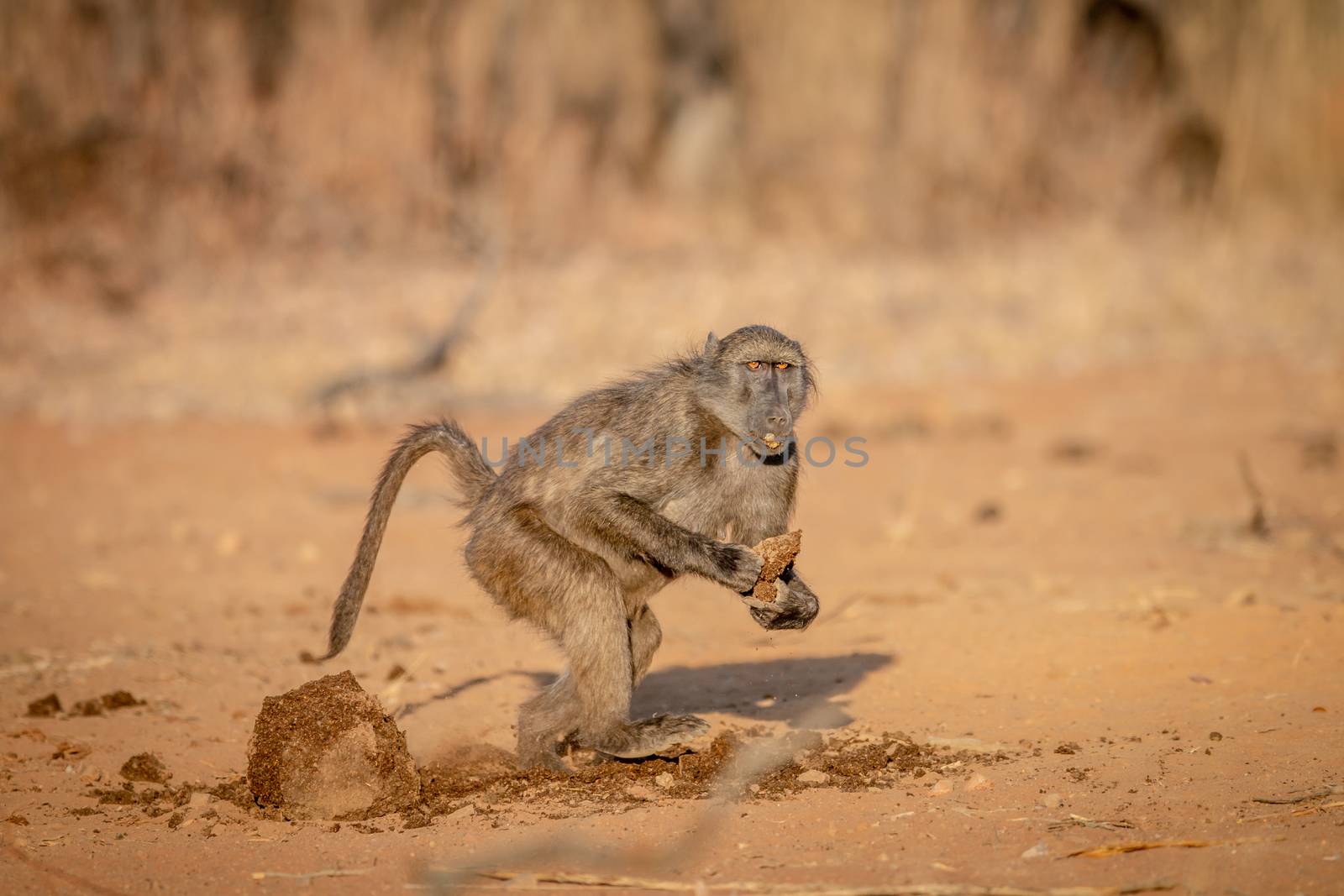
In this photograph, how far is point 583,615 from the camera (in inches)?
177

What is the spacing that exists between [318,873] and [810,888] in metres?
1.34

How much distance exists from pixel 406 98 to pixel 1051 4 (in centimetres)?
898

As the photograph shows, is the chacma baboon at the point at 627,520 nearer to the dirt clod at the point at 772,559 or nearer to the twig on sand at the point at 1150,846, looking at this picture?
the dirt clod at the point at 772,559

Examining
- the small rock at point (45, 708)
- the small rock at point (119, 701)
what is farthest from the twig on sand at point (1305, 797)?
the small rock at point (45, 708)

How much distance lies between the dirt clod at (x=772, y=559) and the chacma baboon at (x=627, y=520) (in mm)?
51

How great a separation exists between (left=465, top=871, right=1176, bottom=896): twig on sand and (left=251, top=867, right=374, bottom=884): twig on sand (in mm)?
395

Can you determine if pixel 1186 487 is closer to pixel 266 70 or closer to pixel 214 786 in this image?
pixel 214 786

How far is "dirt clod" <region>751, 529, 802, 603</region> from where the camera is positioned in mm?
4496

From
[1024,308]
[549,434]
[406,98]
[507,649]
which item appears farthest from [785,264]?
[549,434]

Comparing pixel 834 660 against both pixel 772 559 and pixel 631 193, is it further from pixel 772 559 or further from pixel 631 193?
pixel 631 193

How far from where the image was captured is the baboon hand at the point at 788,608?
457 cm

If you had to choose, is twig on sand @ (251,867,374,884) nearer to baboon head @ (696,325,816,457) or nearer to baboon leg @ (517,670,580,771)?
baboon leg @ (517,670,580,771)

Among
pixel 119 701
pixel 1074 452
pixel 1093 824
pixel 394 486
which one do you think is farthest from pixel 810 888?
pixel 1074 452

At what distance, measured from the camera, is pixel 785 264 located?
1698 cm
